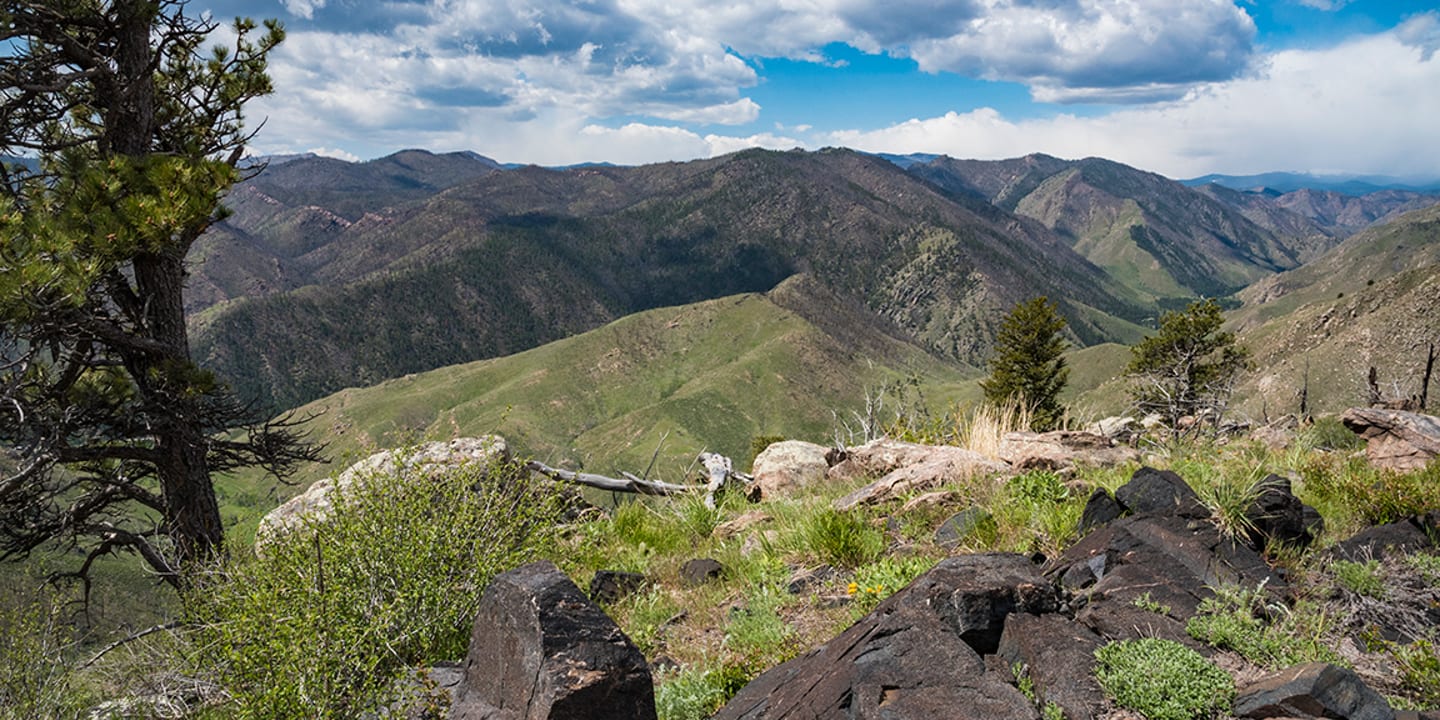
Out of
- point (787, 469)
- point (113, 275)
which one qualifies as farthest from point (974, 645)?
point (113, 275)

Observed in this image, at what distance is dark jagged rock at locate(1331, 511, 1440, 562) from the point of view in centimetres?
516

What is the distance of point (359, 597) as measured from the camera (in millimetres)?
5293

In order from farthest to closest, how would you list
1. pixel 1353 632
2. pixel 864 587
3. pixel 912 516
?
pixel 912 516
pixel 864 587
pixel 1353 632

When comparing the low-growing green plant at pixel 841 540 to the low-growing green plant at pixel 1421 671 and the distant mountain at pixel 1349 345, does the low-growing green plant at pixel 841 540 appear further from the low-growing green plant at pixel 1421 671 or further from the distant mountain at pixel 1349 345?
the distant mountain at pixel 1349 345

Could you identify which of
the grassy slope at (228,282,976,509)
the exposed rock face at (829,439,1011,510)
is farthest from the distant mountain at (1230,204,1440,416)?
the grassy slope at (228,282,976,509)

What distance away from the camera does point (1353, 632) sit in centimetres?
438

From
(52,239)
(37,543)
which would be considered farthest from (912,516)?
(37,543)

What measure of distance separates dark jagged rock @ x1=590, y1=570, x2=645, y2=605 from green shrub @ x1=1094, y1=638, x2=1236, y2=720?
453cm

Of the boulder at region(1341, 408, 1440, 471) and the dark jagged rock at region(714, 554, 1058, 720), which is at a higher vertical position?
the dark jagged rock at region(714, 554, 1058, 720)

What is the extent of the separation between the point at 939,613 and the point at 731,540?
4.66m

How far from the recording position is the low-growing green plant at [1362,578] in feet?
15.2

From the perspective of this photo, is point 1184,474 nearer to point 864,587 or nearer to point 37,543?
point 864,587

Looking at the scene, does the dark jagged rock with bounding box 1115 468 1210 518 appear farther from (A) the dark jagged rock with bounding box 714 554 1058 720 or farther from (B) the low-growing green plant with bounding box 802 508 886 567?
(B) the low-growing green plant with bounding box 802 508 886 567

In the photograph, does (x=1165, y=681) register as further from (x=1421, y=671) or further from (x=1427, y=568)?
(x=1427, y=568)
